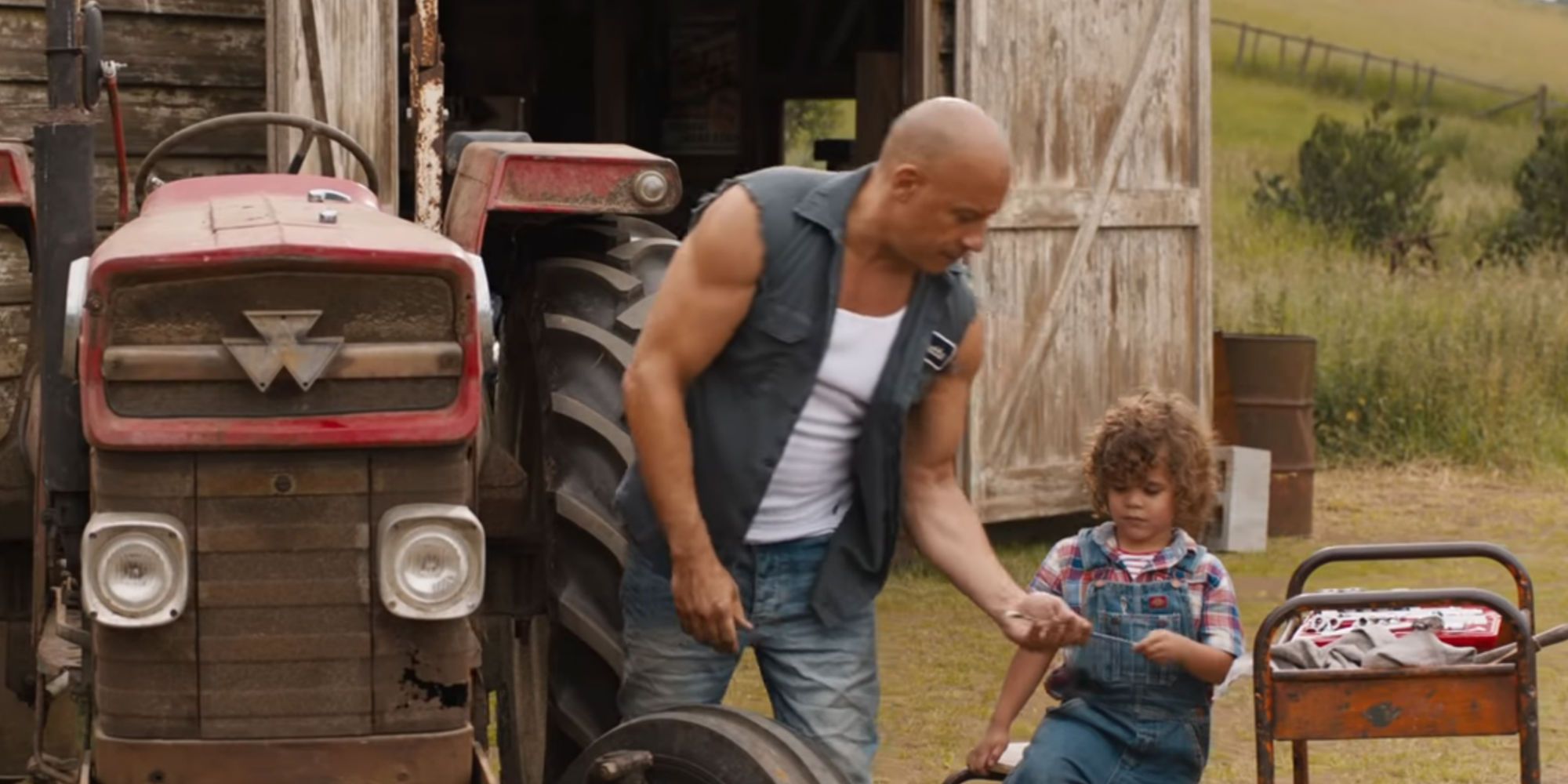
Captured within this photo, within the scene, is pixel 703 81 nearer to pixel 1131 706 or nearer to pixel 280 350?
pixel 1131 706

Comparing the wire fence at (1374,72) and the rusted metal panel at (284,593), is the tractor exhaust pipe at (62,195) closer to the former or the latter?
the rusted metal panel at (284,593)

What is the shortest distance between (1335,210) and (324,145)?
55.0 ft

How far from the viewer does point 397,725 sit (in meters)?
3.79

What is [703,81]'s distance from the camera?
15.4 m

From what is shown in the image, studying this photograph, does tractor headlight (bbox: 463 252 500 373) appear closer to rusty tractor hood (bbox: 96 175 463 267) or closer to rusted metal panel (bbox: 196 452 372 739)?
rusty tractor hood (bbox: 96 175 463 267)

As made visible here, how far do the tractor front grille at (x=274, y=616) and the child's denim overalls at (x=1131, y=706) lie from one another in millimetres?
1289

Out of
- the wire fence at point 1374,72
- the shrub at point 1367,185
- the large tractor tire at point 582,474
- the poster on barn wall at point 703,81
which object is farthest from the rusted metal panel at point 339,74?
the wire fence at point 1374,72

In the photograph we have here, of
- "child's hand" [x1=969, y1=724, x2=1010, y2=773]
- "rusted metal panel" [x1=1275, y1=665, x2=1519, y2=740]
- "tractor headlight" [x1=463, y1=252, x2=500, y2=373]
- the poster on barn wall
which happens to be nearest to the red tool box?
"rusted metal panel" [x1=1275, y1=665, x2=1519, y2=740]

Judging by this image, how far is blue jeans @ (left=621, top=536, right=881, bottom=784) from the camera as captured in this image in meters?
4.09

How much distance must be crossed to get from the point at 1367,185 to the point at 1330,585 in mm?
13949

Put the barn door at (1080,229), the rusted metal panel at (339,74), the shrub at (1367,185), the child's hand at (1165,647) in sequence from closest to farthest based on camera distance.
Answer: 1. the child's hand at (1165,647)
2. the rusted metal panel at (339,74)
3. the barn door at (1080,229)
4. the shrub at (1367,185)

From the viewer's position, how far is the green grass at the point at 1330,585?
6.69 meters

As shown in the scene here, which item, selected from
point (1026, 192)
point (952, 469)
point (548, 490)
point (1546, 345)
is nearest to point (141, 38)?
point (1026, 192)

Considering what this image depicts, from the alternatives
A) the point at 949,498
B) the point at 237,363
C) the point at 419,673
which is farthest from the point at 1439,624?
the point at 237,363
